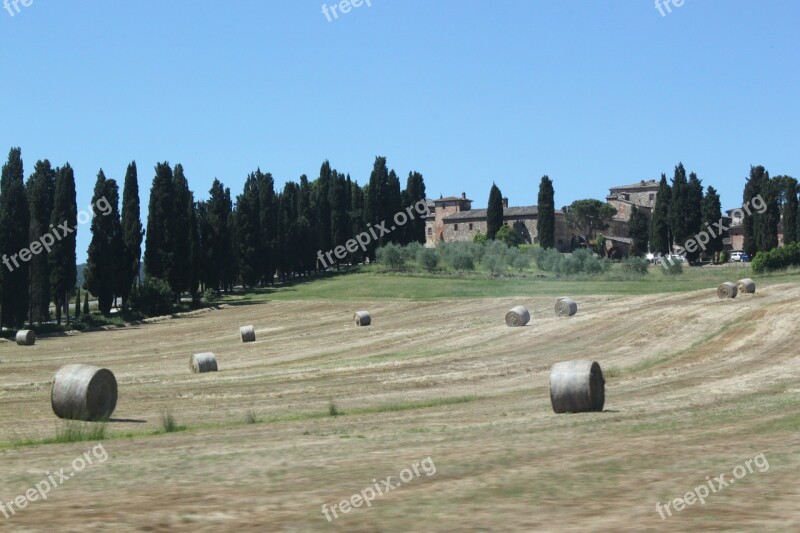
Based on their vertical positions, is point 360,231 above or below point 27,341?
above

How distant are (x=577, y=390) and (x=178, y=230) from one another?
63.2 m

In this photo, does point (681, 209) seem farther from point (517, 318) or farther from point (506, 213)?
point (517, 318)

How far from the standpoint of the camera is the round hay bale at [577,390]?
18297 millimetres

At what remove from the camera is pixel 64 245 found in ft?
215

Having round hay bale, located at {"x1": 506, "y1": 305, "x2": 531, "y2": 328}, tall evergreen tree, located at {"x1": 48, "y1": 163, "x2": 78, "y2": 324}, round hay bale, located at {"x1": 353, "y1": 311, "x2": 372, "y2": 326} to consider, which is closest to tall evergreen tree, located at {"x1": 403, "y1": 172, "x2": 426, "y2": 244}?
tall evergreen tree, located at {"x1": 48, "y1": 163, "x2": 78, "y2": 324}

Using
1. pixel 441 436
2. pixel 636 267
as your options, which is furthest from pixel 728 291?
pixel 441 436

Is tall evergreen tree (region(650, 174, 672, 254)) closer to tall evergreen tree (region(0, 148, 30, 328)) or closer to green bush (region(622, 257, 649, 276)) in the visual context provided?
green bush (region(622, 257, 649, 276))

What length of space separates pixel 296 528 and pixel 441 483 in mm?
2540

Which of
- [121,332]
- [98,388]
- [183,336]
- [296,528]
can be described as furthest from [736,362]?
[121,332]

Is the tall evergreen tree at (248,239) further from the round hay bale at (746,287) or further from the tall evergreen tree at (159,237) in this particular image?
the round hay bale at (746,287)

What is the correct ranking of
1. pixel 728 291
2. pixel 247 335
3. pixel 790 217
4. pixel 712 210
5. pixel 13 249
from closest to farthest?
1. pixel 247 335
2. pixel 728 291
3. pixel 13 249
4. pixel 790 217
5. pixel 712 210

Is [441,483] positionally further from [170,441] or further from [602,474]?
[170,441]

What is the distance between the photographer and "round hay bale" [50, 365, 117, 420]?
63.2ft

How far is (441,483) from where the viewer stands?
34.5 feet
